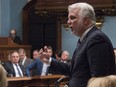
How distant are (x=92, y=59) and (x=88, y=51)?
0.29ft

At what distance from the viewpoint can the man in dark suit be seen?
2.93m

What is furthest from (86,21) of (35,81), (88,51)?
(35,81)

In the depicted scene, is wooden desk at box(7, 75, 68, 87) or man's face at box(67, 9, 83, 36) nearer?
man's face at box(67, 9, 83, 36)

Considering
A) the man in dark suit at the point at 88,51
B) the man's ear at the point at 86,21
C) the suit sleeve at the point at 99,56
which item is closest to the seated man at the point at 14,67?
the man in dark suit at the point at 88,51

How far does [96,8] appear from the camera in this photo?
10570 mm

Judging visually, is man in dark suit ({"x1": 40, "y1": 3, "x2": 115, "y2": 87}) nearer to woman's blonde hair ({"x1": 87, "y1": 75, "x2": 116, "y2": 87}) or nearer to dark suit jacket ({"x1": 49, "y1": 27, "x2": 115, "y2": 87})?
dark suit jacket ({"x1": 49, "y1": 27, "x2": 115, "y2": 87})

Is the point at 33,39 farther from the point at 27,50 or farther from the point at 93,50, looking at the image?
the point at 93,50

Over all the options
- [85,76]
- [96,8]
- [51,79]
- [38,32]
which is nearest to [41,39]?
[38,32]

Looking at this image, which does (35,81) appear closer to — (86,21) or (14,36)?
(14,36)

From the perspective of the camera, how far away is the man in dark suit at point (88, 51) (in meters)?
2.93

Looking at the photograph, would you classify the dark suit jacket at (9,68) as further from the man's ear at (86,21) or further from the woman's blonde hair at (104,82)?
the woman's blonde hair at (104,82)

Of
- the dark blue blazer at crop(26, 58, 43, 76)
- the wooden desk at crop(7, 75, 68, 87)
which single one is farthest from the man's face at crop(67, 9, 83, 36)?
the dark blue blazer at crop(26, 58, 43, 76)

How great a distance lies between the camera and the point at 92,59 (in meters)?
2.94

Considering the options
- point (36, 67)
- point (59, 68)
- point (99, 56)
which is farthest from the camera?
point (36, 67)
